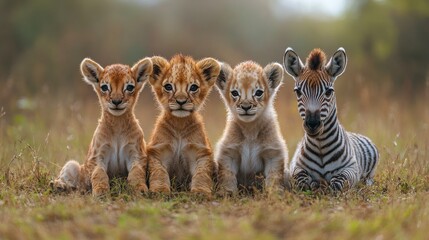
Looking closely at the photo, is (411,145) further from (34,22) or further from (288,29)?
(288,29)

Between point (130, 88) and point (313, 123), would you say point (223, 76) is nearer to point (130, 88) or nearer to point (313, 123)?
point (130, 88)

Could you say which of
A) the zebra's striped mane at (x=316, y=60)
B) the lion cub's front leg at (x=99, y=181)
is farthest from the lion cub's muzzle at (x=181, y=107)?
the zebra's striped mane at (x=316, y=60)

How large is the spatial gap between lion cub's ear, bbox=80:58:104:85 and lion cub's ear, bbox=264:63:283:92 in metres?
2.22

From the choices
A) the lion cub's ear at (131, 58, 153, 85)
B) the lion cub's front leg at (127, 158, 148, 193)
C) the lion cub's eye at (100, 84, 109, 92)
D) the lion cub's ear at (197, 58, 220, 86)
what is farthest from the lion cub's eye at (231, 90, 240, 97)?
the lion cub's eye at (100, 84, 109, 92)

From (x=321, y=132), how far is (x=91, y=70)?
3173mm

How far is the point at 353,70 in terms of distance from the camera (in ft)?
81.6

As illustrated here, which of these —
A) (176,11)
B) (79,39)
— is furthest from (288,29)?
(79,39)

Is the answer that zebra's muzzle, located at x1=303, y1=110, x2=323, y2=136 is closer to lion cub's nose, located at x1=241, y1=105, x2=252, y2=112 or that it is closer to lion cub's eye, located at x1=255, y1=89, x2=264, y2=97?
lion cub's eye, located at x1=255, y1=89, x2=264, y2=97

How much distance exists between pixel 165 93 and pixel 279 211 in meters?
2.58

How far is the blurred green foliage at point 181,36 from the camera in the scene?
24.8 metres

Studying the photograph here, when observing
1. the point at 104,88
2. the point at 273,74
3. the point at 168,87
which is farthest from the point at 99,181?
the point at 273,74

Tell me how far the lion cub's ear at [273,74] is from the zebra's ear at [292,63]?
0.70 feet

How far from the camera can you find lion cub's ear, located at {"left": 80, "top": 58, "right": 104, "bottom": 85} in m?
10.3

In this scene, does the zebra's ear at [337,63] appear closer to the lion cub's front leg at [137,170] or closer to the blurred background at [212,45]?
the lion cub's front leg at [137,170]
